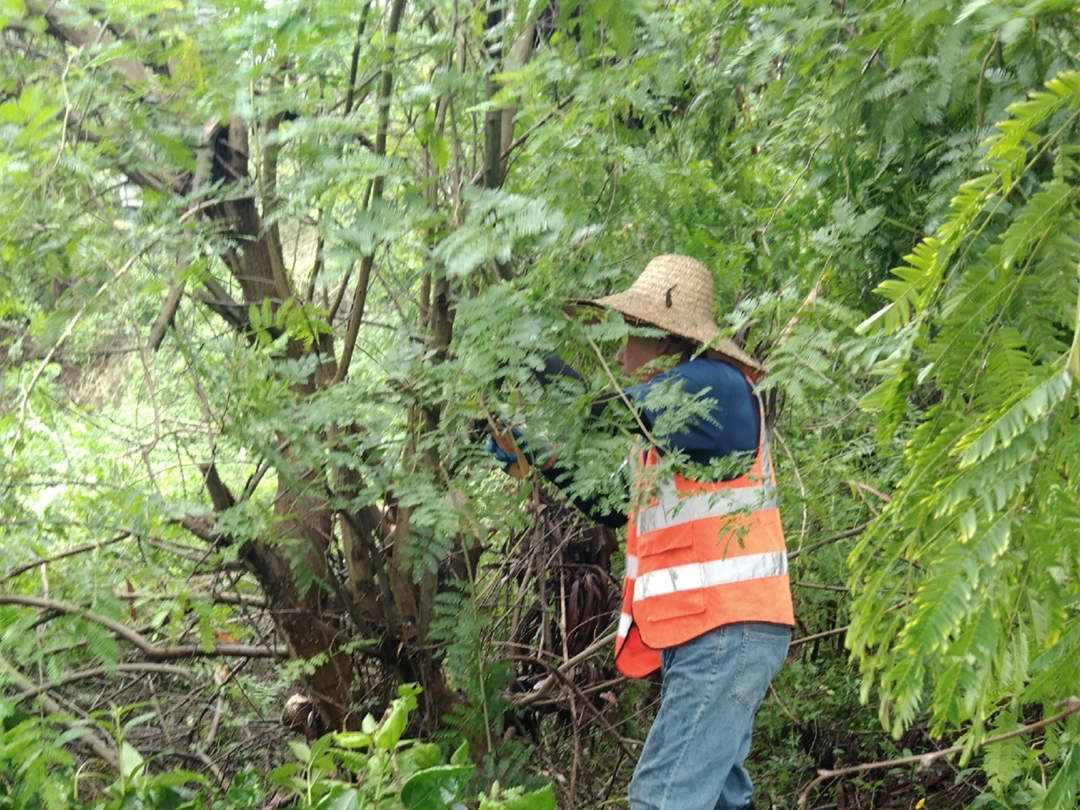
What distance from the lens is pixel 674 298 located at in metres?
2.92

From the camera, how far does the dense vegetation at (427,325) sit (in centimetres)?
141

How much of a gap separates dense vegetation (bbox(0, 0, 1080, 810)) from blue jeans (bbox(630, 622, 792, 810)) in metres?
0.39

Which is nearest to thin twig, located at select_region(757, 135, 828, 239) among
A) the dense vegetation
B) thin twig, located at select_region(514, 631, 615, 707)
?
the dense vegetation

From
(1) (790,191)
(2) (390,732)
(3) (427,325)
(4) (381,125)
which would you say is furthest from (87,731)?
(1) (790,191)

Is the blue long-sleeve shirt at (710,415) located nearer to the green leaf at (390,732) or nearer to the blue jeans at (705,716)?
the blue jeans at (705,716)

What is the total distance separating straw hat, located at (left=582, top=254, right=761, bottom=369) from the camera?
2867 millimetres

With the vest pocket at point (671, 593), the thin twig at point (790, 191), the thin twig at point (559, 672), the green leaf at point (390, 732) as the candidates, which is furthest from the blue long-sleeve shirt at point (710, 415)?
the green leaf at point (390, 732)

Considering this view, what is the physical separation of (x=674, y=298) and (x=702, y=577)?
Result: 2.74 ft

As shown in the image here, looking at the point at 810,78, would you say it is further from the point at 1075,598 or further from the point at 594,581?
the point at 594,581

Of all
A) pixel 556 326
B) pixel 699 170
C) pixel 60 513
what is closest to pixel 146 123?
pixel 60 513

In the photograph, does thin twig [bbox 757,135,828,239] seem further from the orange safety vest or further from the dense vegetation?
the orange safety vest

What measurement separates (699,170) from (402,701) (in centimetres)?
176

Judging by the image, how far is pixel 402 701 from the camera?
75.3 inches

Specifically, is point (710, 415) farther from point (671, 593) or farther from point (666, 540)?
point (671, 593)
